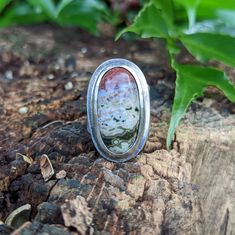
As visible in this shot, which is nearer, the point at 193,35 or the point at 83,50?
the point at 193,35

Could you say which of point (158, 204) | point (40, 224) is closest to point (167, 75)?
point (158, 204)

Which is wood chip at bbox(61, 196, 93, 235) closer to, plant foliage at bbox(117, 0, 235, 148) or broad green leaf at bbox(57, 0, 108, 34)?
plant foliage at bbox(117, 0, 235, 148)

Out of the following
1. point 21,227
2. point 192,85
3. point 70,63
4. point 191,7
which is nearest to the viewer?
point 21,227

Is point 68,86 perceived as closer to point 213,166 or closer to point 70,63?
point 70,63

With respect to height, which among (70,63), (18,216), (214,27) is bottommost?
(18,216)

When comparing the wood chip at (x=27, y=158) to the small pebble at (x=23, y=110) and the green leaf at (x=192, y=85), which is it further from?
the green leaf at (x=192, y=85)

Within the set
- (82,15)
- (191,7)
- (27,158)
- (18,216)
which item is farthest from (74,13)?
(18,216)

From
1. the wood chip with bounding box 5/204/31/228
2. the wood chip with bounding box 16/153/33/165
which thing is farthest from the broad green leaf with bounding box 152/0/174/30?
the wood chip with bounding box 5/204/31/228
